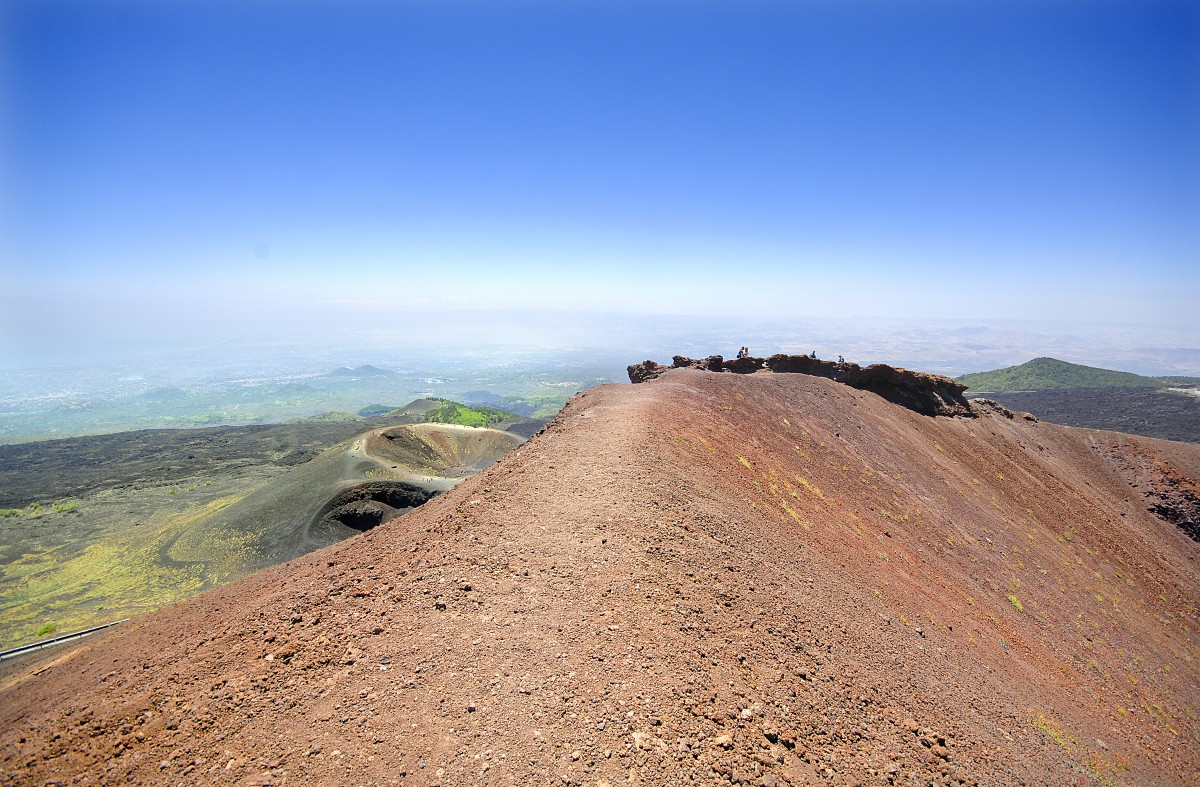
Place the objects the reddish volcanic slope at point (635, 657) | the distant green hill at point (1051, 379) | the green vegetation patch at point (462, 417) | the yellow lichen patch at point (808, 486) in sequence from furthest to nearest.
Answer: the distant green hill at point (1051, 379), the green vegetation patch at point (462, 417), the yellow lichen patch at point (808, 486), the reddish volcanic slope at point (635, 657)

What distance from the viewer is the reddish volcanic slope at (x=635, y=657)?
202 inches

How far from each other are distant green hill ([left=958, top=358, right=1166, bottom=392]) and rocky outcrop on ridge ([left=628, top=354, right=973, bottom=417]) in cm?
7751

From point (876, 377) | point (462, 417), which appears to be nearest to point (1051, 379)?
point (876, 377)

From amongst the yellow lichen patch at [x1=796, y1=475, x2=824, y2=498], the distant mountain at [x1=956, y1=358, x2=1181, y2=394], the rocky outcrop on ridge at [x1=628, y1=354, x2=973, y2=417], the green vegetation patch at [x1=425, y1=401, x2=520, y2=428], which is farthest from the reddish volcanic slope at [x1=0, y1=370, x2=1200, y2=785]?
the distant mountain at [x1=956, y1=358, x2=1181, y2=394]

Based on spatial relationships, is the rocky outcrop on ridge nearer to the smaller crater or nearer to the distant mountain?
the smaller crater

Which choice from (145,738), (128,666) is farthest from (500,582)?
(128,666)

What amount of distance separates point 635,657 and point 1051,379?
124m

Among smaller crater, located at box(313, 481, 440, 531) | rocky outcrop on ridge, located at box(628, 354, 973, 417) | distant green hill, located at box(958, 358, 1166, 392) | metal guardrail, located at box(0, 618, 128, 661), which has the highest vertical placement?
rocky outcrop on ridge, located at box(628, 354, 973, 417)

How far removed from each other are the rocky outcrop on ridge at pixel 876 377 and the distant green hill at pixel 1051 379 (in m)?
77.5

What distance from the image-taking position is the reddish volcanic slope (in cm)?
512

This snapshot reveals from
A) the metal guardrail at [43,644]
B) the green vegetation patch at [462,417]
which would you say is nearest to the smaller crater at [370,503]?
the metal guardrail at [43,644]

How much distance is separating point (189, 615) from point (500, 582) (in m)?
7.96

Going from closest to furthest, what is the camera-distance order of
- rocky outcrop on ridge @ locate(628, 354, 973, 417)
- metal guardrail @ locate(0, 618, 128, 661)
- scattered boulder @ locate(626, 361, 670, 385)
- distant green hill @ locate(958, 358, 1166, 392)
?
metal guardrail @ locate(0, 618, 128, 661) < scattered boulder @ locate(626, 361, 670, 385) < rocky outcrop on ridge @ locate(628, 354, 973, 417) < distant green hill @ locate(958, 358, 1166, 392)

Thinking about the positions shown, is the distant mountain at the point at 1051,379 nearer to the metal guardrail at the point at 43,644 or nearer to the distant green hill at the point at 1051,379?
the distant green hill at the point at 1051,379
